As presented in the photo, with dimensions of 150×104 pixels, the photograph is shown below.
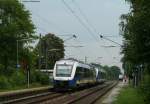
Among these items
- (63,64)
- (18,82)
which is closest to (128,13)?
(63,64)

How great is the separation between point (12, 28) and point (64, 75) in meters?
32.6

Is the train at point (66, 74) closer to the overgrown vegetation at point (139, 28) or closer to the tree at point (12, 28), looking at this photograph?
the overgrown vegetation at point (139, 28)

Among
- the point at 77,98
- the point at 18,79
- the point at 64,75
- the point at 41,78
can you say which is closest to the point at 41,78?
the point at 41,78

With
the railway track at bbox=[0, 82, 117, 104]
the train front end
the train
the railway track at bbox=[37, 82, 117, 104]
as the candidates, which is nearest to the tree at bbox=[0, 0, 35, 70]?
the train

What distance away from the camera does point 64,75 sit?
175ft

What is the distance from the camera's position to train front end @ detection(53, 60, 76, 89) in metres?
52.6

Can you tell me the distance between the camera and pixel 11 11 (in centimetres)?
8731

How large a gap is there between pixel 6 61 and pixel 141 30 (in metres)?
61.6

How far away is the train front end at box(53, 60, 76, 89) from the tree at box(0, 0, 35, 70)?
28.1 metres

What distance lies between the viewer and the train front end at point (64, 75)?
173 ft

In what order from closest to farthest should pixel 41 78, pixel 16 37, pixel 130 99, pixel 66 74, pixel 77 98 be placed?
pixel 130 99 → pixel 77 98 → pixel 66 74 → pixel 41 78 → pixel 16 37

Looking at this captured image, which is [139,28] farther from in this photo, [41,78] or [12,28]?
[12,28]

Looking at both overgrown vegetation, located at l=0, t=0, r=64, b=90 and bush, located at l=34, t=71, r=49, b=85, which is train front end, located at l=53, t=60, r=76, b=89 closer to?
bush, located at l=34, t=71, r=49, b=85

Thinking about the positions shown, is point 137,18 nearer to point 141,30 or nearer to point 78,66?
point 141,30
